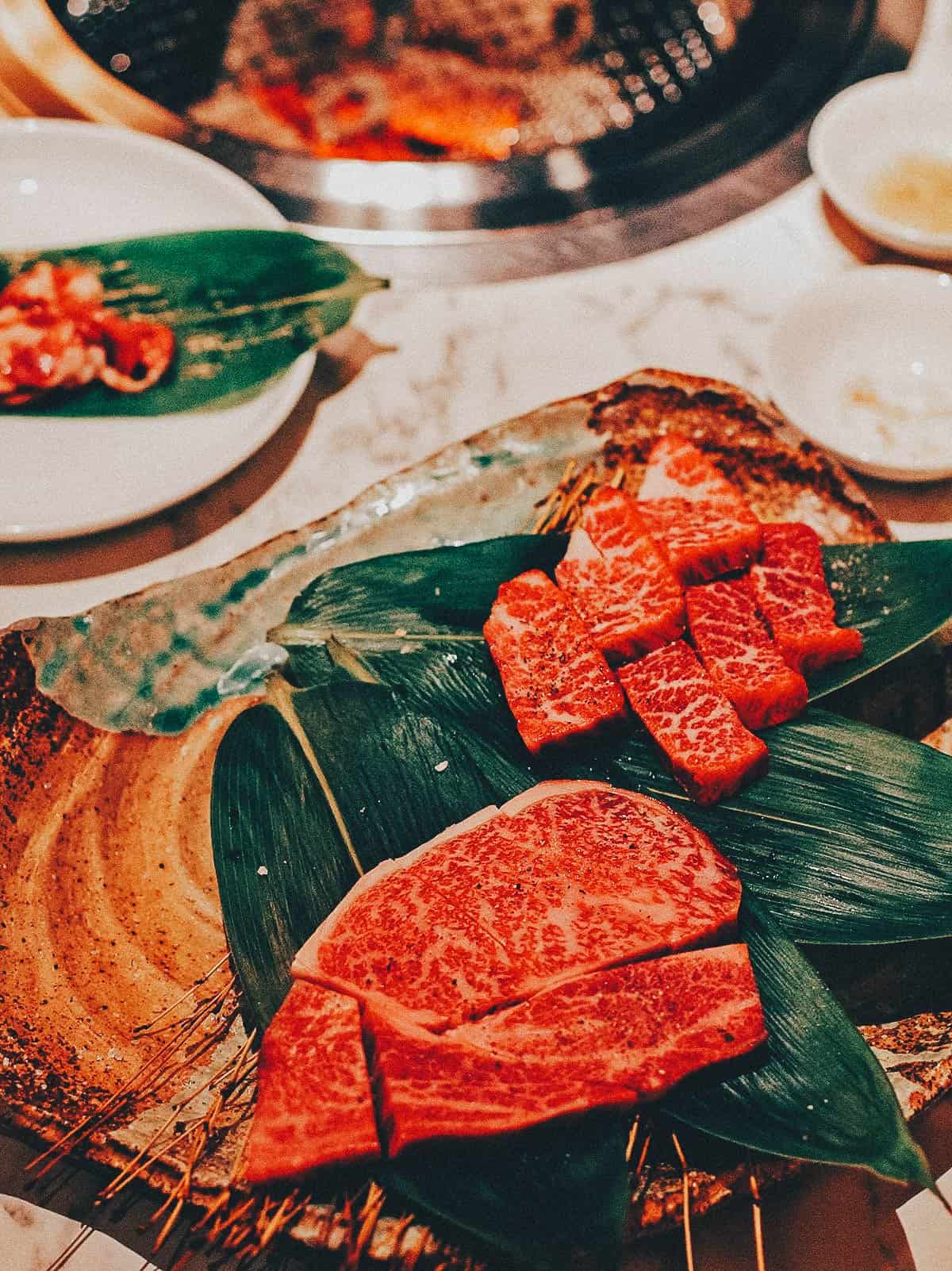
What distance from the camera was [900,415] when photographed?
8.75 feet

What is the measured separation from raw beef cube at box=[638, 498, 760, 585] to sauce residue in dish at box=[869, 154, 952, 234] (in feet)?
5.00

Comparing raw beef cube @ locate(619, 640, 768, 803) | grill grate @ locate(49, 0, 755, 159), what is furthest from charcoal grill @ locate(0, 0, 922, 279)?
raw beef cube @ locate(619, 640, 768, 803)

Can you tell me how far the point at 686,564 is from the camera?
6.94 feet

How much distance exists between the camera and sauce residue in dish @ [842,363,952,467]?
2.60 meters

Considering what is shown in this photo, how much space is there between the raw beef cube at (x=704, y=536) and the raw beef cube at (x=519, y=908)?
0.58 metres

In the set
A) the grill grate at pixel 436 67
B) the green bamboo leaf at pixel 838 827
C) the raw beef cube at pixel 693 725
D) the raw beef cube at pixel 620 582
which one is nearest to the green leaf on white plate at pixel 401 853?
the green bamboo leaf at pixel 838 827

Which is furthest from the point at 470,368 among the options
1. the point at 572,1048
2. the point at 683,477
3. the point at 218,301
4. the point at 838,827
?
the point at 572,1048

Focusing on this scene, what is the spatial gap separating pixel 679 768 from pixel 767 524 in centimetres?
67

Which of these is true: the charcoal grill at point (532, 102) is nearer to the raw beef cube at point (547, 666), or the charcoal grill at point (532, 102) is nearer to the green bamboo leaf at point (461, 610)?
the green bamboo leaf at point (461, 610)

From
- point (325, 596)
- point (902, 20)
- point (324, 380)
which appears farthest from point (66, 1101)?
point (902, 20)

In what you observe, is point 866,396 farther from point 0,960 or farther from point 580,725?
point 0,960

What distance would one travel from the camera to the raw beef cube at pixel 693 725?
185 centimetres

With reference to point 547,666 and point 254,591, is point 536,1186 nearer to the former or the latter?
point 547,666

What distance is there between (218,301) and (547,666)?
5.30ft
